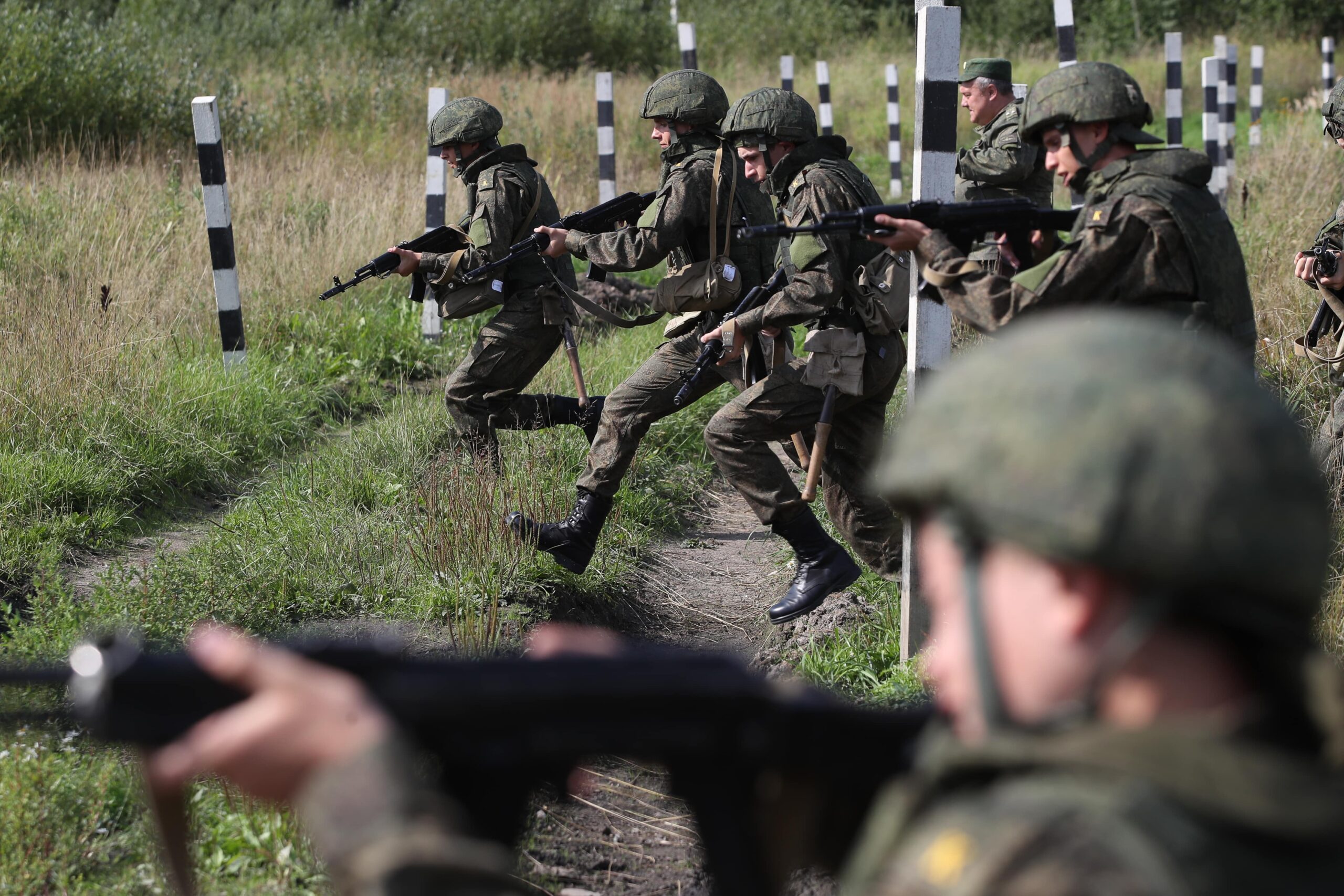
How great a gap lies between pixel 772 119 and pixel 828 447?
1.31m

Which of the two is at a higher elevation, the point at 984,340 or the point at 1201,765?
the point at 1201,765

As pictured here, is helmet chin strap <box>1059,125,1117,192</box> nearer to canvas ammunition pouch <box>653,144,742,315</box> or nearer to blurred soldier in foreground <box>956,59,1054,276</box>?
canvas ammunition pouch <box>653,144,742,315</box>

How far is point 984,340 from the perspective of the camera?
706cm

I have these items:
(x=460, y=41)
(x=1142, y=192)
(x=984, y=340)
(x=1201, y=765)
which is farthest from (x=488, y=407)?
(x=460, y=41)

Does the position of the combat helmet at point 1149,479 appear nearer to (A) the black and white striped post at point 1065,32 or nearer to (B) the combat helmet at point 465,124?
(B) the combat helmet at point 465,124

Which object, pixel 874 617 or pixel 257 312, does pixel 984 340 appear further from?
pixel 257 312

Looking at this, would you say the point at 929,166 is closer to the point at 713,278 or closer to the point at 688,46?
the point at 713,278

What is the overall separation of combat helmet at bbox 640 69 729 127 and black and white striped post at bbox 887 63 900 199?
10004 mm

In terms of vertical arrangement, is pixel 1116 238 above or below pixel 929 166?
below

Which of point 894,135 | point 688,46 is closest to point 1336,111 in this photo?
point 688,46

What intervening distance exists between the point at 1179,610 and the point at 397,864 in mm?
741

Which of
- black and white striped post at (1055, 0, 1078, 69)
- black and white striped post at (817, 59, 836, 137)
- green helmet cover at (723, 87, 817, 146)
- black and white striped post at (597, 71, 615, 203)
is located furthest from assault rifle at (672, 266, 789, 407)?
black and white striped post at (817, 59, 836, 137)

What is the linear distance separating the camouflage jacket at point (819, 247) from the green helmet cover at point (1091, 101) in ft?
3.38

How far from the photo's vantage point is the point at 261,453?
22.1ft
